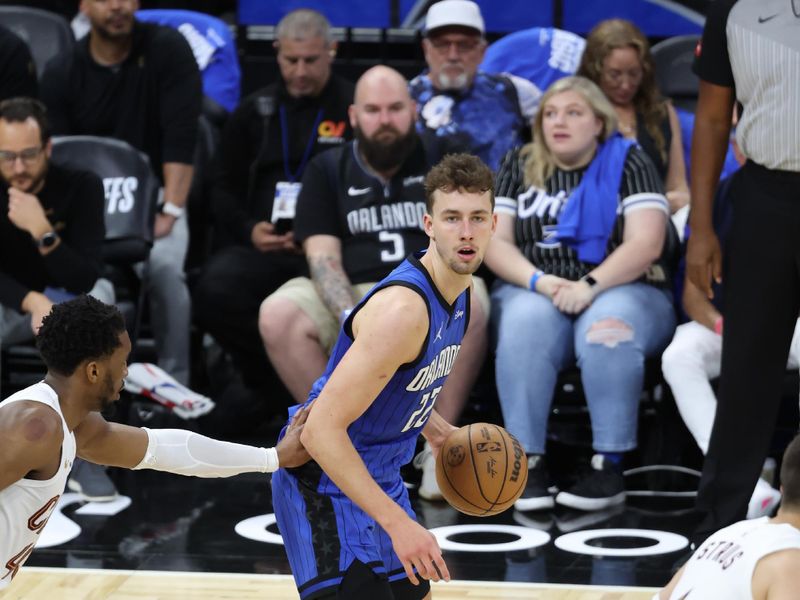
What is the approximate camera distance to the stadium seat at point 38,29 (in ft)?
22.9

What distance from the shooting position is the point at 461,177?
322 centimetres

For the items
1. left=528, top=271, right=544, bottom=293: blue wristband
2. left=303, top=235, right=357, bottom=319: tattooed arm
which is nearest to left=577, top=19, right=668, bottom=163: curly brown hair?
left=528, top=271, right=544, bottom=293: blue wristband

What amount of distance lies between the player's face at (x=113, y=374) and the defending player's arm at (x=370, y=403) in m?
0.45

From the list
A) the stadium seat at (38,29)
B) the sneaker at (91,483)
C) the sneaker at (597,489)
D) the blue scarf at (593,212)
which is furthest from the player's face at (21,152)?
the sneaker at (597,489)

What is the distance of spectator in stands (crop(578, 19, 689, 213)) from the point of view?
5871 mm

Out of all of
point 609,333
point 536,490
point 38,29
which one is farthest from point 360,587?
point 38,29

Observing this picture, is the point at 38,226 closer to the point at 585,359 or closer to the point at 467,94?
the point at 467,94

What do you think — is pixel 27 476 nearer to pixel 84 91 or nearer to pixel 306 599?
pixel 306 599

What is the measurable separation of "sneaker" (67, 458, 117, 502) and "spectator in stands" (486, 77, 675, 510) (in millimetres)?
1527

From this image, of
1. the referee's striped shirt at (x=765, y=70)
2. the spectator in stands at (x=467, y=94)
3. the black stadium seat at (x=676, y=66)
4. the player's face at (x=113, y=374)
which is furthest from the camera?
the black stadium seat at (x=676, y=66)

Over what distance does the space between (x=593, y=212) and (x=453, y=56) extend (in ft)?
3.53

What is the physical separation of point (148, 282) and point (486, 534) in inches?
84.1

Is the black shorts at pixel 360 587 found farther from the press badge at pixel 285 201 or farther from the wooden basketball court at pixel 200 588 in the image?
the press badge at pixel 285 201


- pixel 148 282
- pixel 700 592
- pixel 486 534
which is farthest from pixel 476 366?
pixel 700 592
